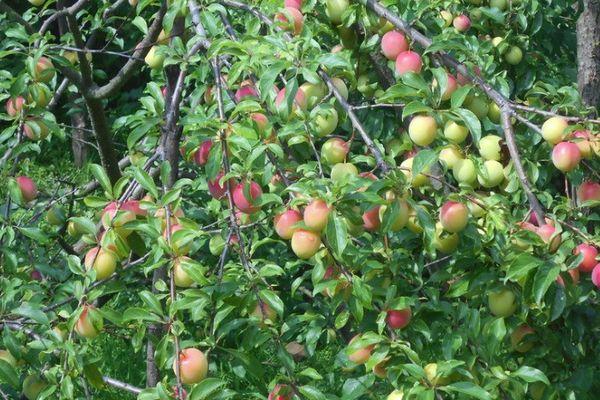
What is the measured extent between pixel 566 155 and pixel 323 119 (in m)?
0.37

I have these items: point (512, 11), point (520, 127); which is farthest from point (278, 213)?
point (512, 11)

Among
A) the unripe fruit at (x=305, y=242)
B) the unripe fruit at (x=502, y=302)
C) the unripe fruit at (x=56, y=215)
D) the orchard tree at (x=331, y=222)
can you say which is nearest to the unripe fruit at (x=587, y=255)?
the orchard tree at (x=331, y=222)

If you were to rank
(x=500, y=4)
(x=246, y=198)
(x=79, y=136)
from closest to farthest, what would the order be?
(x=246, y=198) → (x=500, y=4) → (x=79, y=136)

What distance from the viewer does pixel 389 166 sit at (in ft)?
4.13

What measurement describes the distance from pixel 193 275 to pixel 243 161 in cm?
16

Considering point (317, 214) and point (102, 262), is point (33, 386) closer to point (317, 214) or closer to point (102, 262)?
point (102, 262)

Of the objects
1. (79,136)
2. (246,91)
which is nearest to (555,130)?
(246,91)

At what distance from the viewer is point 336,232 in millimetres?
1134

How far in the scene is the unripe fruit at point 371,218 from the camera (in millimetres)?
1280

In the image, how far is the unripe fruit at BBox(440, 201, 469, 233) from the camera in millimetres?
1288

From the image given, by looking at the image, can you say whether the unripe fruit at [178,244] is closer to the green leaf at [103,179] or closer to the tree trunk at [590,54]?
the green leaf at [103,179]

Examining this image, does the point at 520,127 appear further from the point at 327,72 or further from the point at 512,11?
the point at 512,11

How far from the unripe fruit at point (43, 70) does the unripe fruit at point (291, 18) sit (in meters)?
0.39

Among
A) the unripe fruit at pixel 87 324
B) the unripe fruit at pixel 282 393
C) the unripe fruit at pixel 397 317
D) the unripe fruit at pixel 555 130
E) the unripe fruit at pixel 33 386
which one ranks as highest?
the unripe fruit at pixel 555 130
